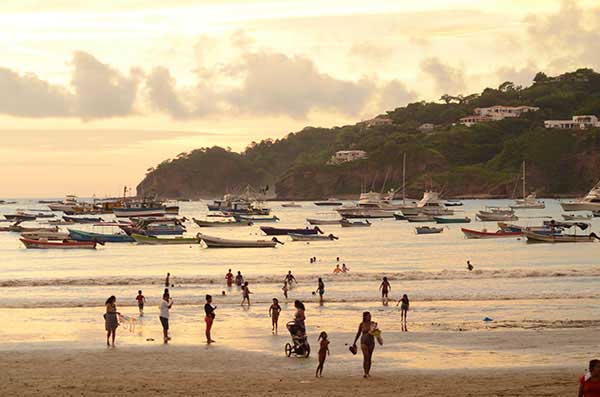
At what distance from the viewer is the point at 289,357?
25484 millimetres

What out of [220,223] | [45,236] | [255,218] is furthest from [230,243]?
[255,218]

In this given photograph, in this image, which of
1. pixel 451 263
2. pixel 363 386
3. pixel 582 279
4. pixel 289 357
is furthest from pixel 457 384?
pixel 451 263

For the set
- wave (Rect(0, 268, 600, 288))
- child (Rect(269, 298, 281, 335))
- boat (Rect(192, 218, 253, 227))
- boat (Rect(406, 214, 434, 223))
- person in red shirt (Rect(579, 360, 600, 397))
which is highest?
boat (Rect(406, 214, 434, 223))

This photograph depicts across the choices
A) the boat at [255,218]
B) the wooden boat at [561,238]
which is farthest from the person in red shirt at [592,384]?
the boat at [255,218]

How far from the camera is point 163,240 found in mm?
96188

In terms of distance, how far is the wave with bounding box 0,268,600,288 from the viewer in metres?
53.2

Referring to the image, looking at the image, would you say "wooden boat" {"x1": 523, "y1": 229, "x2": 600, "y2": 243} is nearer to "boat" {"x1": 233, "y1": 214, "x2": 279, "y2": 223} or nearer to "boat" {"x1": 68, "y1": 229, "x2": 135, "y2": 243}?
"boat" {"x1": 68, "y1": 229, "x2": 135, "y2": 243}

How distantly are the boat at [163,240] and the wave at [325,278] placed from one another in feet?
122

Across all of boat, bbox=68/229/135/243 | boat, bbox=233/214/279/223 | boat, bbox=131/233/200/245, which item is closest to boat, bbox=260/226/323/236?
boat, bbox=131/233/200/245

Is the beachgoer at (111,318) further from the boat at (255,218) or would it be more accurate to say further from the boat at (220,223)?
the boat at (255,218)

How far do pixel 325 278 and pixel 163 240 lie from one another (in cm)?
4491

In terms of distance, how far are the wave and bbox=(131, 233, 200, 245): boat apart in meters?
37.3

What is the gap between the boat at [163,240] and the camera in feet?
312

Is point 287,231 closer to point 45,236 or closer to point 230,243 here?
point 230,243
